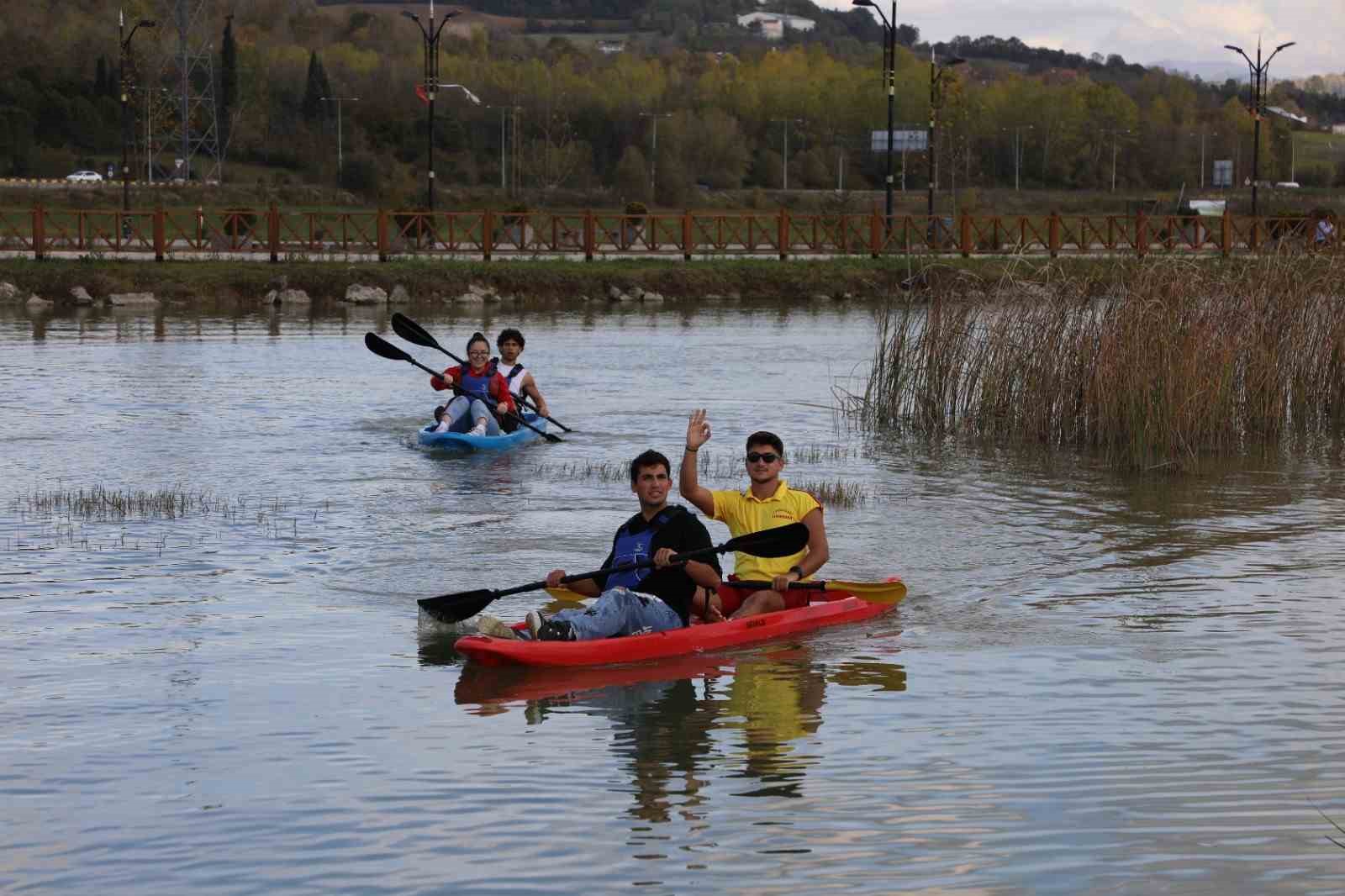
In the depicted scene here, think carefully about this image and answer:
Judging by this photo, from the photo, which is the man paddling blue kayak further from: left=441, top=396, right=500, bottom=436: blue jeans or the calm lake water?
left=441, top=396, right=500, bottom=436: blue jeans

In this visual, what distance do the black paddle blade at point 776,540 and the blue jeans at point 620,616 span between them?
49 cm

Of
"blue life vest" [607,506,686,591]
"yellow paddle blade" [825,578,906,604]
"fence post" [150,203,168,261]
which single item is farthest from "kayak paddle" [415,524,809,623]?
"fence post" [150,203,168,261]

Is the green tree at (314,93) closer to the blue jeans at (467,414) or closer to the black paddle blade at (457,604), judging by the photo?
the blue jeans at (467,414)

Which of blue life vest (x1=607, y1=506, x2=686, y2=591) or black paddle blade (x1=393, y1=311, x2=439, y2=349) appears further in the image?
black paddle blade (x1=393, y1=311, x2=439, y2=349)

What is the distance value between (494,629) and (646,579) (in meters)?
1.05

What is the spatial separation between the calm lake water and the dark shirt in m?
0.54

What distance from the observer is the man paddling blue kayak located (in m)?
9.31

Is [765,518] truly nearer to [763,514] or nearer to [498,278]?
[763,514]

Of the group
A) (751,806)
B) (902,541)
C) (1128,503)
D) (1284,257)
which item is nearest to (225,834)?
(751,806)

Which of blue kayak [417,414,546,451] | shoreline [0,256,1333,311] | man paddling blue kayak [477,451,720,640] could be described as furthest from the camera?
shoreline [0,256,1333,311]

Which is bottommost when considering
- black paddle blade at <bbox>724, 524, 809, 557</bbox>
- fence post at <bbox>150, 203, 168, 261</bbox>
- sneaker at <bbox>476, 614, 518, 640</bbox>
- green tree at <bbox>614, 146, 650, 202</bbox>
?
sneaker at <bbox>476, 614, 518, 640</bbox>

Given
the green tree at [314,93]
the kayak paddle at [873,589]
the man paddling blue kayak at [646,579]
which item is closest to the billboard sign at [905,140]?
the green tree at [314,93]

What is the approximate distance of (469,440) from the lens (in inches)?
688

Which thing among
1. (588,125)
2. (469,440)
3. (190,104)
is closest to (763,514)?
(469,440)
